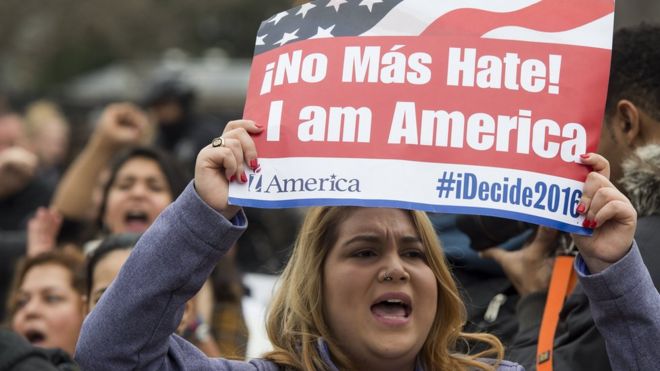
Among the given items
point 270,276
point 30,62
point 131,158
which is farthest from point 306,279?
point 30,62

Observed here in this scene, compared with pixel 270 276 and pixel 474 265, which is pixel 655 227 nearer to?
pixel 474 265

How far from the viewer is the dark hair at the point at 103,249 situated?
519 cm

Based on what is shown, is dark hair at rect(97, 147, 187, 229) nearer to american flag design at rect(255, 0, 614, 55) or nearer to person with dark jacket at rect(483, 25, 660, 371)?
person with dark jacket at rect(483, 25, 660, 371)

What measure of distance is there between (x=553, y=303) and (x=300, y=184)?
1059mm

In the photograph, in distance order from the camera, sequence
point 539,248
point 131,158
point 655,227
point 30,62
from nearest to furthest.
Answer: point 655,227 → point 539,248 → point 131,158 → point 30,62

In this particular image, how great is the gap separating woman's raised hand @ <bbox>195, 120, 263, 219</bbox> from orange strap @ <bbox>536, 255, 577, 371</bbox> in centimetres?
106

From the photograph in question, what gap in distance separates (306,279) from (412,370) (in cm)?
36

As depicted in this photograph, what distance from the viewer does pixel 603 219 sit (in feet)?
10.7

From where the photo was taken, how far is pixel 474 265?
467 centimetres

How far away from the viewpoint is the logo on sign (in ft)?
10.9

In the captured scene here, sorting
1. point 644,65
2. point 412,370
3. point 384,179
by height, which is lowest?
point 412,370

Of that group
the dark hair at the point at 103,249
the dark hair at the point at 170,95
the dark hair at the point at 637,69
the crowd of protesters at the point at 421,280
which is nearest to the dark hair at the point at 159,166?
the crowd of protesters at the point at 421,280

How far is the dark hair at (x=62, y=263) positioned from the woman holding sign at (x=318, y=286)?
7.67 feet

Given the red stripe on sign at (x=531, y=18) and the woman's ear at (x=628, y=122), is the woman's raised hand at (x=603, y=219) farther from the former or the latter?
the woman's ear at (x=628, y=122)
